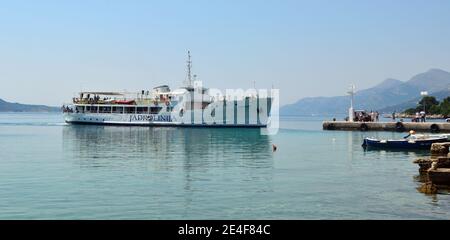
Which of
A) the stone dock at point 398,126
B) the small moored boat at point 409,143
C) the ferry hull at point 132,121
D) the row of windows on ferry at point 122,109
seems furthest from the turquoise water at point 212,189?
the row of windows on ferry at point 122,109

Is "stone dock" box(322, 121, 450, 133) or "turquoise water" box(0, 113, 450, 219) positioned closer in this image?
"turquoise water" box(0, 113, 450, 219)

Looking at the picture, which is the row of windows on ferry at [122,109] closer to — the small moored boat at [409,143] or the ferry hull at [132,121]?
the ferry hull at [132,121]

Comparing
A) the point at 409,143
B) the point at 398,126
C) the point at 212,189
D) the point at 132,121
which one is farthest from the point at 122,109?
the point at 212,189

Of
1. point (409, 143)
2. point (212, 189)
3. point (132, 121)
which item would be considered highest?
point (132, 121)

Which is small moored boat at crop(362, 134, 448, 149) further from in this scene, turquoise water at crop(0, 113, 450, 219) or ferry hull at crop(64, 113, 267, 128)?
ferry hull at crop(64, 113, 267, 128)

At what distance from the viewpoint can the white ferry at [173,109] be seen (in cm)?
9162

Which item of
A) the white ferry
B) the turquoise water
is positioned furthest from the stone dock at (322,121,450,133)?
the turquoise water

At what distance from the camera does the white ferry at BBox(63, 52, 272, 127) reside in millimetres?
91625

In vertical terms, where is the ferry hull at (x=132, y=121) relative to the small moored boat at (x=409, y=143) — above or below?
above

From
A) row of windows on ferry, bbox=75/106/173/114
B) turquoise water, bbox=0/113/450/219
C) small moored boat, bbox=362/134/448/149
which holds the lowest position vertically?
turquoise water, bbox=0/113/450/219

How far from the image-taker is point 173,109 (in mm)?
95375

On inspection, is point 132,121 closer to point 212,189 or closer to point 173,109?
point 173,109
